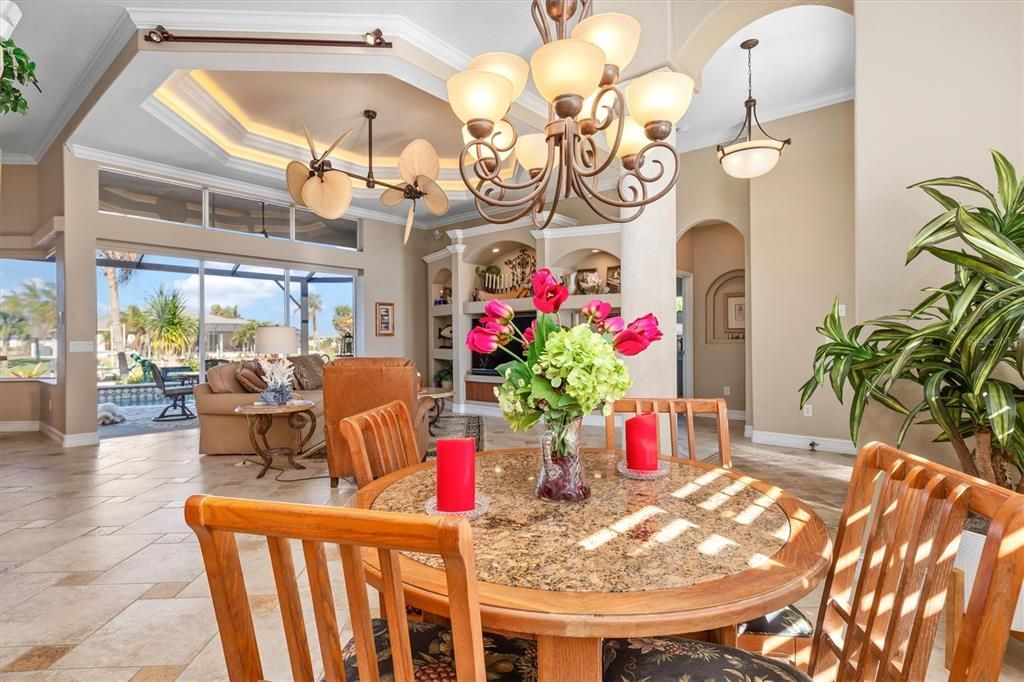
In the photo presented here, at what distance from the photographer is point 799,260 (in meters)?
4.94

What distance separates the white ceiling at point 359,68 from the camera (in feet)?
10.7

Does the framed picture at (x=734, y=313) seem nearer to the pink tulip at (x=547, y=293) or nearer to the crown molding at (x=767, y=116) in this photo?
the crown molding at (x=767, y=116)

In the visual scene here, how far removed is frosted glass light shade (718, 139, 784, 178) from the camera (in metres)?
4.07

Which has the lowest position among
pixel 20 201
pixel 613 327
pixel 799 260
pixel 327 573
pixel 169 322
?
pixel 327 573

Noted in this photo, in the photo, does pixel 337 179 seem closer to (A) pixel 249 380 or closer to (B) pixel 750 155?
(A) pixel 249 380

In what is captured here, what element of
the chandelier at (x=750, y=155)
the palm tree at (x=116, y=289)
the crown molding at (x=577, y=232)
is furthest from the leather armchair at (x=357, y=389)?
the palm tree at (x=116, y=289)

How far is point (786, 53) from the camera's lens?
13.8 feet

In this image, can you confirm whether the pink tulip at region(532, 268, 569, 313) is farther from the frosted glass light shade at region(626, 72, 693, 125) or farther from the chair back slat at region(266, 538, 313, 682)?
the frosted glass light shade at region(626, 72, 693, 125)

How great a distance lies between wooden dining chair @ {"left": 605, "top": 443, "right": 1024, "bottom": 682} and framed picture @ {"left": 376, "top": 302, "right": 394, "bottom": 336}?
748 cm

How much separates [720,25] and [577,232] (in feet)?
11.2

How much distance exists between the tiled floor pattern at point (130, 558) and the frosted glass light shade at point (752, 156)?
2463mm

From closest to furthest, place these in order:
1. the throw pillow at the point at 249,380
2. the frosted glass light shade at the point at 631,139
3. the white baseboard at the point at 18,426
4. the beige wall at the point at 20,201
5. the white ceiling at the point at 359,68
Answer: the frosted glass light shade at the point at 631,139 < the white ceiling at the point at 359,68 < the throw pillow at the point at 249,380 < the beige wall at the point at 20,201 < the white baseboard at the point at 18,426

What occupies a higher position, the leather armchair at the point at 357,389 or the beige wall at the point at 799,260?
the beige wall at the point at 799,260

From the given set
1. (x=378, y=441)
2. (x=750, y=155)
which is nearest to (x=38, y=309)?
(x=378, y=441)
